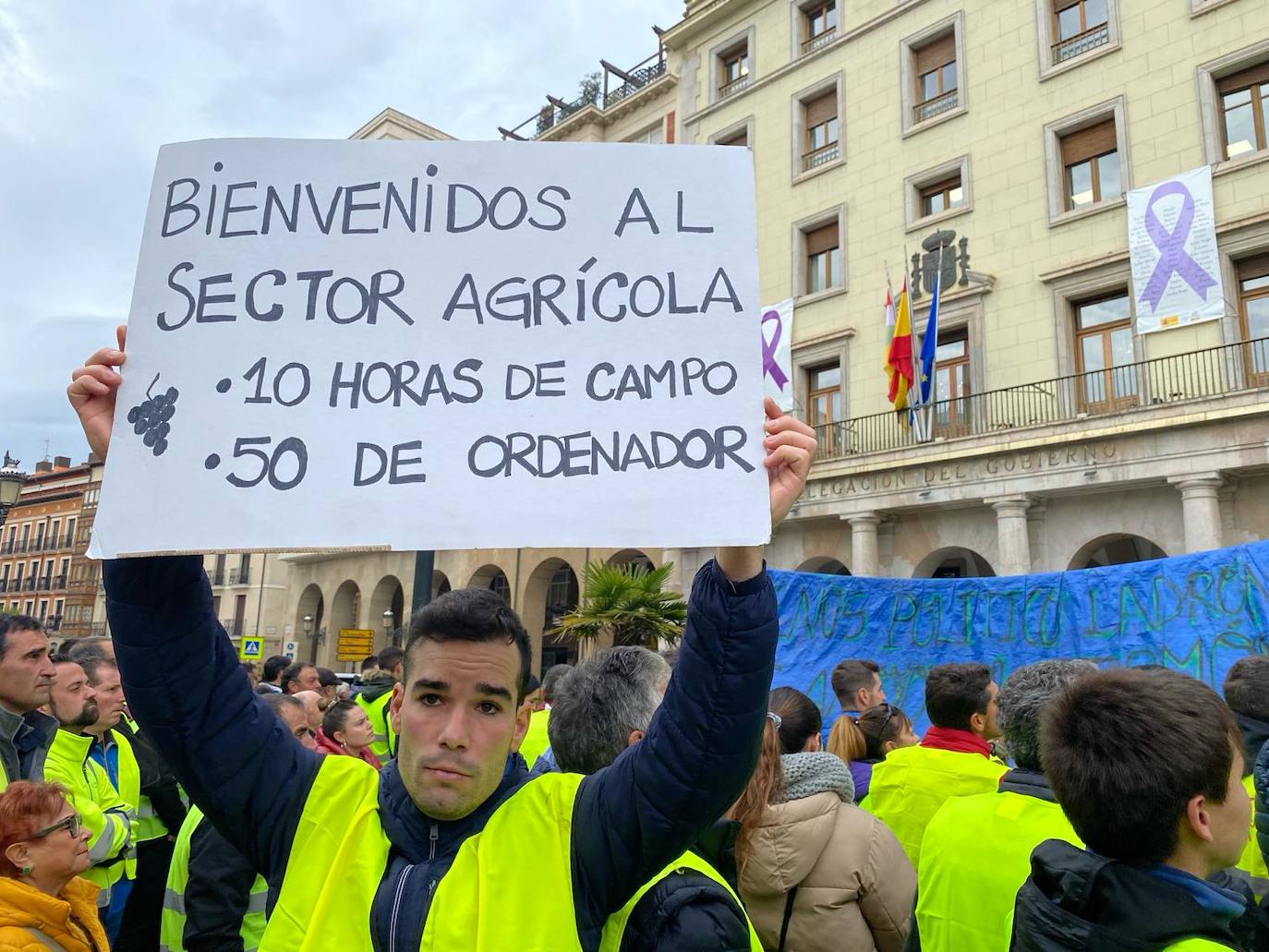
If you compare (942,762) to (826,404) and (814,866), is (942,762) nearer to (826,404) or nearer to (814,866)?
(814,866)

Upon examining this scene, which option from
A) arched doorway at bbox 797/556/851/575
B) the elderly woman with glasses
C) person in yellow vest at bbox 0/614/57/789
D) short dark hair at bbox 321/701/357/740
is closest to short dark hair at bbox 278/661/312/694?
short dark hair at bbox 321/701/357/740

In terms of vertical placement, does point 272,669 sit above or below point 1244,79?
below

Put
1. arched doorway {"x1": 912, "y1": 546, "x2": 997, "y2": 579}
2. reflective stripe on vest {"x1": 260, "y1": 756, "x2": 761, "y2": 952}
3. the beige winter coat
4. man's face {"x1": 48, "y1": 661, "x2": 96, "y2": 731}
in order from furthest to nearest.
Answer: arched doorway {"x1": 912, "y1": 546, "x2": 997, "y2": 579}, man's face {"x1": 48, "y1": 661, "x2": 96, "y2": 731}, the beige winter coat, reflective stripe on vest {"x1": 260, "y1": 756, "x2": 761, "y2": 952}

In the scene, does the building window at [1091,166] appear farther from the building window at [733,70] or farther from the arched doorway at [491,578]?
the arched doorway at [491,578]

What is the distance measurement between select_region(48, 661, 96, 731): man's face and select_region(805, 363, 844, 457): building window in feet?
50.2

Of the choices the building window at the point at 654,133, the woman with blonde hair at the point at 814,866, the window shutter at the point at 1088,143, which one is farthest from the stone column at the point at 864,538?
the woman with blonde hair at the point at 814,866

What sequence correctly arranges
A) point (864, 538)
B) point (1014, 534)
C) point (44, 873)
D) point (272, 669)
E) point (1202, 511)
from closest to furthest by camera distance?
point (44, 873) → point (272, 669) → point (1202, 511) → point (1014, 534) → point (864, 538)

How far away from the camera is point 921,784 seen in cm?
338

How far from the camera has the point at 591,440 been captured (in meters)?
1.83

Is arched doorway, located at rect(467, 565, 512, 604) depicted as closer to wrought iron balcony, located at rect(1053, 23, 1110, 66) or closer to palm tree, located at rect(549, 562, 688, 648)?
palm tree, located at rect(549, 562, 688, 648)

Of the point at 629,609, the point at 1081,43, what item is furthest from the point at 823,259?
the point at 629,609

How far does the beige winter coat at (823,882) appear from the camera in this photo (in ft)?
8.64

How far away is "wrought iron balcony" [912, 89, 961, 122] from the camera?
17.4 m

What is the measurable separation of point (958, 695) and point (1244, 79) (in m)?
14.8
